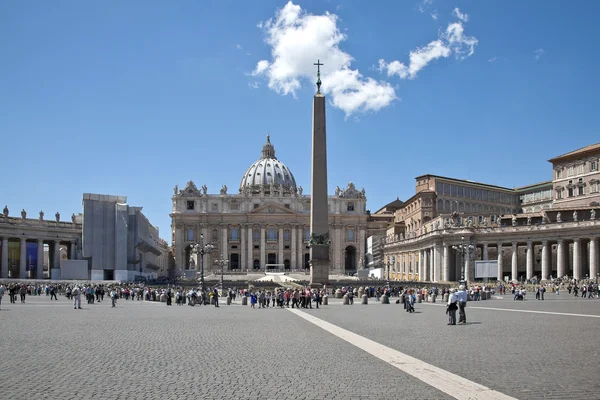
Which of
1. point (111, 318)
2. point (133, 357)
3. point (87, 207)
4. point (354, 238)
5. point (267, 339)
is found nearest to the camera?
point (133, 357)

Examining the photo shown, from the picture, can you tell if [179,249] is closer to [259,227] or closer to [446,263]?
[259,227]

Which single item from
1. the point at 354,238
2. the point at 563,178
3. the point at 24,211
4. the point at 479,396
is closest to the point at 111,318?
the point at 479,396

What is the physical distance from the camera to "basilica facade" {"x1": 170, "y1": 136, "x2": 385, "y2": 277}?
113m

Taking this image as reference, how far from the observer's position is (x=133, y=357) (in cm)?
1183

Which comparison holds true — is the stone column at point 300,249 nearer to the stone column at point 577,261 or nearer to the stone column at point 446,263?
the stone column at point 446,263

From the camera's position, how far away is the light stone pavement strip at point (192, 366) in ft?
28.2

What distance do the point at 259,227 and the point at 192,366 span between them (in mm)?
104020

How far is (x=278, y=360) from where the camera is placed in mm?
11484

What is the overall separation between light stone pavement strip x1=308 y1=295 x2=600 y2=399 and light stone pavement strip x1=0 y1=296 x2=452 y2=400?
1.14 m

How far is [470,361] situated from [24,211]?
6992cm

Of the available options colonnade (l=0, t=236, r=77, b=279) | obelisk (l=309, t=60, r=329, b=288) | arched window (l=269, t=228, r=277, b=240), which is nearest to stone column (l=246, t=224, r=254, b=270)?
arched window (l=269, t=228, r=277, b=240)

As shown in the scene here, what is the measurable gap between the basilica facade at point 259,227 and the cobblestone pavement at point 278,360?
94.1 meters

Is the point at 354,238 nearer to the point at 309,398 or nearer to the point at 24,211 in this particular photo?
the point at 24,211

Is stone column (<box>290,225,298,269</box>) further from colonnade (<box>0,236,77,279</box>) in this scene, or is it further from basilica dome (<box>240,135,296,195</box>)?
colonnade (<box>0,236,77,279</box>)
